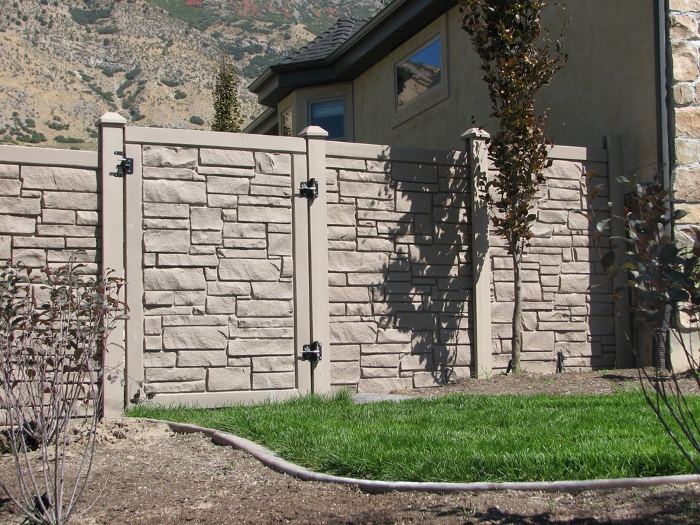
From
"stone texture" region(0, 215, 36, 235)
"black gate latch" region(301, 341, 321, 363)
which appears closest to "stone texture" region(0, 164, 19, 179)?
"stone texture" region(0, 215, 36, 235)

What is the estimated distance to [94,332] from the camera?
3.85m

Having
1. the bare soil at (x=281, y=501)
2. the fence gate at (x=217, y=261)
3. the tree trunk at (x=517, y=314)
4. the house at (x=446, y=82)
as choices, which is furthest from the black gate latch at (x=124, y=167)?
the house at (x=446, y=82)

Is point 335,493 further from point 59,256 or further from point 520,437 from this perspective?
point 59,256

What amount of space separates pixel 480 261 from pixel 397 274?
966mm

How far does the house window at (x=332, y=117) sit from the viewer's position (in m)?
15.2

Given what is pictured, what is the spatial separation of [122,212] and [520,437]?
405 centimetres

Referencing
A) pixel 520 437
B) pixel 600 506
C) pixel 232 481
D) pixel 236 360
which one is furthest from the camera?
pixel 236 360

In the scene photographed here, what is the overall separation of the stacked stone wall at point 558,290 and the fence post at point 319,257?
6.38 ft

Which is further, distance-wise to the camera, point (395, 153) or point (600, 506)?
point (395, 153)

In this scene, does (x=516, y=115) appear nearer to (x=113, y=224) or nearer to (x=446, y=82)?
(x=113, y=224)

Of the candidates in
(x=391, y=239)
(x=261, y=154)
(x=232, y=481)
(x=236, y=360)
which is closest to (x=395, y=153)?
(x=391, y=239)

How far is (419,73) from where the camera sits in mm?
12945

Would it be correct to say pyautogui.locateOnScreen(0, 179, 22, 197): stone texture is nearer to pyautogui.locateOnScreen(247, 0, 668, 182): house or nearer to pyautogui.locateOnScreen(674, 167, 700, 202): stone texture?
pyautogui.locateOnScreen(247, 0, 668, 182): house

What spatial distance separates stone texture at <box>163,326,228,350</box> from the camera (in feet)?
22.5
